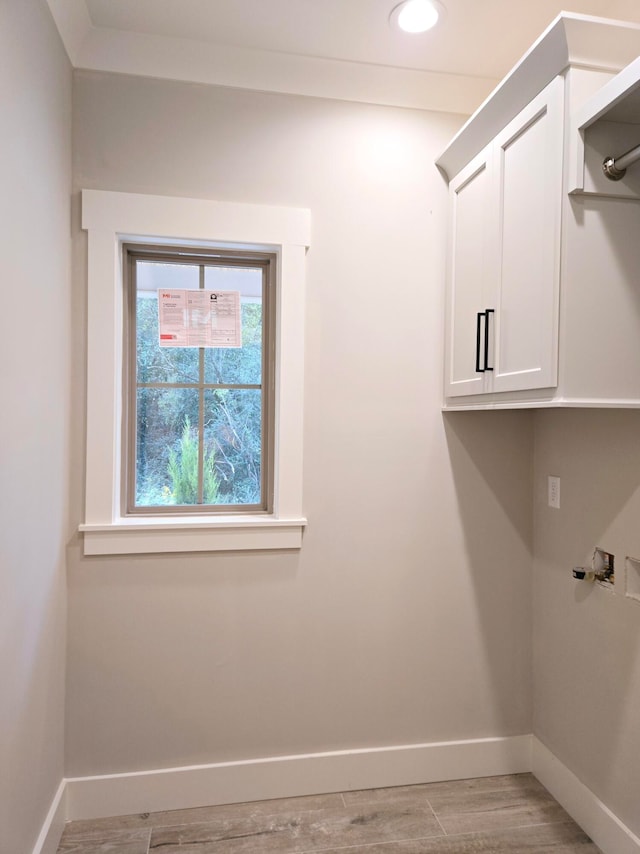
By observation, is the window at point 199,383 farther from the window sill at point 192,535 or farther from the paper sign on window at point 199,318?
the window sill at point 192,535

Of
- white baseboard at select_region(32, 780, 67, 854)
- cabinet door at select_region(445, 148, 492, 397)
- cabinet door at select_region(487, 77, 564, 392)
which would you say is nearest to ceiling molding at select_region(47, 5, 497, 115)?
cabinet door at select_region(445, 148, 492, 397)

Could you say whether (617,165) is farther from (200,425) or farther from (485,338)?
(200,425)

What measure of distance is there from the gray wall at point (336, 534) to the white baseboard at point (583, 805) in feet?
0.56

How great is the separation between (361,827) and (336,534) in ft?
3.18

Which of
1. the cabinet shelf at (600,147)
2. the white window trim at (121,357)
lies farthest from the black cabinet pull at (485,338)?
the white window trim at (121,357)

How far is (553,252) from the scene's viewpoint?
147 cm

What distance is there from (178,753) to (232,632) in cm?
45

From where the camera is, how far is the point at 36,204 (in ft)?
5.08

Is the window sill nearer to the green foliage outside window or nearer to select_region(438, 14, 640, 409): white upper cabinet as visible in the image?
the green foliage outside window

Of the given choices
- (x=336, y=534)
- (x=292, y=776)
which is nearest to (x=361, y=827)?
(x=292, y=776)

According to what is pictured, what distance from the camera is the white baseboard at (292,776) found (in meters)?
1.90

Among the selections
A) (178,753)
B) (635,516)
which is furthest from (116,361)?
(635,516)

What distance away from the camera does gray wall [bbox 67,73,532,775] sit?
191cm

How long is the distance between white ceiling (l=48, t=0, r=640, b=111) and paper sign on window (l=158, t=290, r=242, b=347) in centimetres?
74
